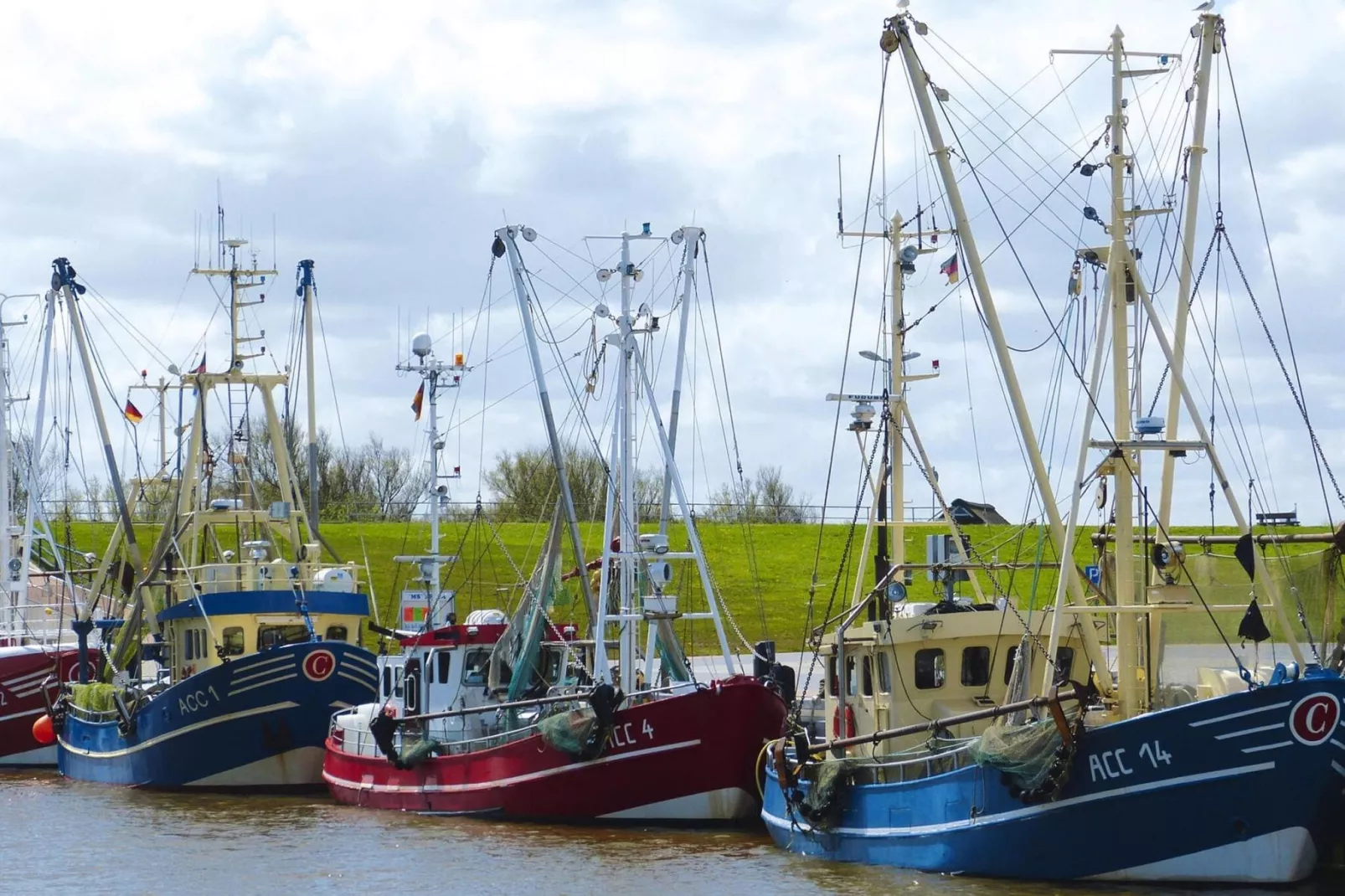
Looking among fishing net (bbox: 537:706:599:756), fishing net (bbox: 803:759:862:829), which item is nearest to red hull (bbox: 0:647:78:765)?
fishing net (bbox: 537:706:599:756)

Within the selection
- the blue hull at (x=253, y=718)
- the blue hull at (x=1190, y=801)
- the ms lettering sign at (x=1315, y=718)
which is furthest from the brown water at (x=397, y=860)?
the blue hull at (x=253, y=718)

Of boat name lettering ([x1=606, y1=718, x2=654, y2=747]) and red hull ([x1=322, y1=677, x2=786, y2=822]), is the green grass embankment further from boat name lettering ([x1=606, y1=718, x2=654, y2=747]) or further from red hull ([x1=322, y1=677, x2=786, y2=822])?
boat name lettering ([x1=606, y1=718, x2=654, y2=747])

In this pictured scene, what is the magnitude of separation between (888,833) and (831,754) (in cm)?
244

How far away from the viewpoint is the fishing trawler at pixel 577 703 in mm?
26453

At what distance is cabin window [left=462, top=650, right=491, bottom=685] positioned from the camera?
30344 millimetres

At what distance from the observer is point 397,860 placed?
952 inches

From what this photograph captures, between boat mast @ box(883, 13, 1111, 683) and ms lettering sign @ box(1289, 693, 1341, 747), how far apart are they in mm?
2918

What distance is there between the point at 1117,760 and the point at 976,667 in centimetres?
496

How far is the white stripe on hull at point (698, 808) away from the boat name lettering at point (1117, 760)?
8.04 m

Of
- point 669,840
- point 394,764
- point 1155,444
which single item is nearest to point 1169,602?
point 1155,444

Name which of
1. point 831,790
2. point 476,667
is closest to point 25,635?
point 476,667

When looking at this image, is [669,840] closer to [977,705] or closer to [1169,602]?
[977,705]

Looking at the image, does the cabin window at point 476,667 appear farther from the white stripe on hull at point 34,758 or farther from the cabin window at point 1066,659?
the white stripe on hull at point 34,758

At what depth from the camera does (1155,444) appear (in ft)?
68.1
